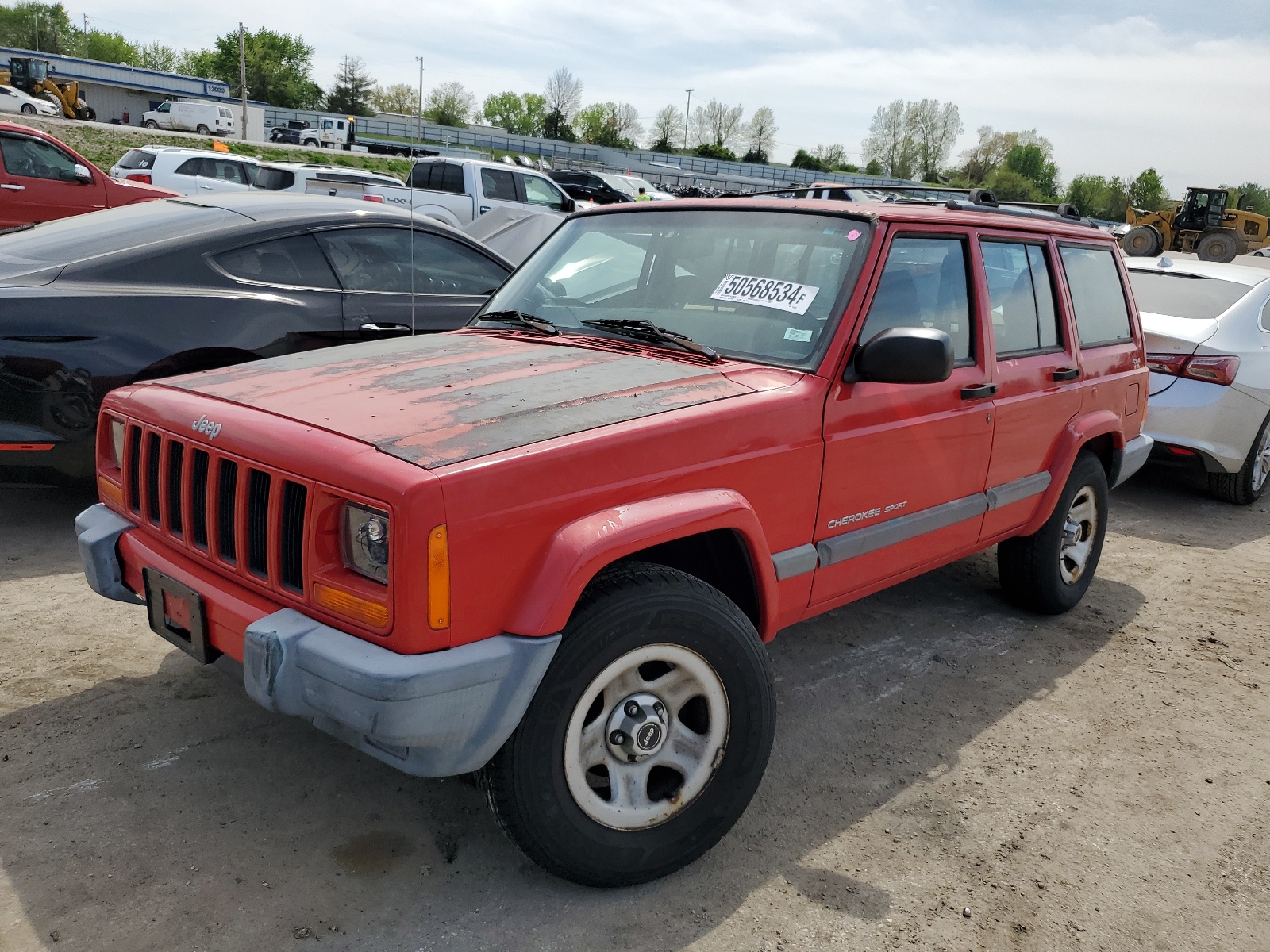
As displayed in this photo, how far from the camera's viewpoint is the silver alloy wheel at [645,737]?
8.11ft

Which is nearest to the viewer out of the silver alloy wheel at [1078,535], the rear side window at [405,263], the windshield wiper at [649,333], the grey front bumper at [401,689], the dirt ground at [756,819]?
the grey front bumper at [401,689]

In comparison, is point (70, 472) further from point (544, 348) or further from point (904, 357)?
point (904, 357)

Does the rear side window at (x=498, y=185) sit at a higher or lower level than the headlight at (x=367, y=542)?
higher

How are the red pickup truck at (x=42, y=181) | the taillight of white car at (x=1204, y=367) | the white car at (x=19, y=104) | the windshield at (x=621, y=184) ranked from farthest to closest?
the white car at (x=19, y=104), the windshield at (x=621, y=184), the red pickup truck at (x=42, y=181), the taillight of white car at (x=1204, y=367)

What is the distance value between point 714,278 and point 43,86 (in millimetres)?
58207

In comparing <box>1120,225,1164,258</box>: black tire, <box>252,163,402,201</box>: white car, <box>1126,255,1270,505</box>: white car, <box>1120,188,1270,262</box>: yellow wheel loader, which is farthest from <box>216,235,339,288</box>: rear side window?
<box>1120,188,1270,262</box>: yellow wheel loader

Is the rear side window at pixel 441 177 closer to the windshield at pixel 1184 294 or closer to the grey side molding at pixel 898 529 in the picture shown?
the windshield at pixel 1184 294

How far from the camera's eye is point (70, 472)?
4527 mm

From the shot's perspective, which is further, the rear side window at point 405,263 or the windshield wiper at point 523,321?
the rear side window at point 405,263

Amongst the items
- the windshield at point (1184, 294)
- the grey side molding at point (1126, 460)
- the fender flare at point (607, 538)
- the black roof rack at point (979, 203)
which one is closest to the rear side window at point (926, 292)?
the black roof rack at point (979, 203)

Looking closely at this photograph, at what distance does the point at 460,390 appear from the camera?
109 inches

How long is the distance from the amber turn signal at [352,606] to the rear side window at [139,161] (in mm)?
18611

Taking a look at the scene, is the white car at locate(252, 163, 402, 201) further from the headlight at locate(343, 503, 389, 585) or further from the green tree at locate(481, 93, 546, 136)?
the green tree at locate(481, 93, 546, 136)

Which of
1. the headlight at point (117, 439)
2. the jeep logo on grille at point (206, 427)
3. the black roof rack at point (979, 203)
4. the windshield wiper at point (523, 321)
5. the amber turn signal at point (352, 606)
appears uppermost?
the black roof rack at point (979, 203)
